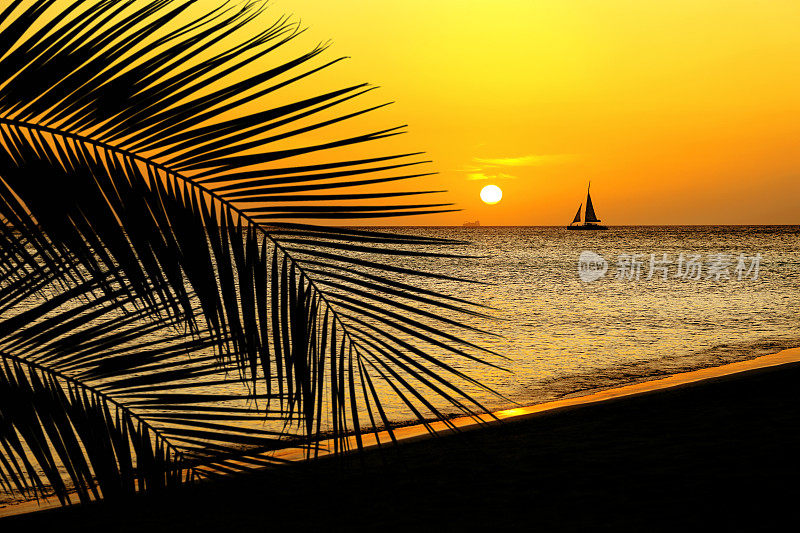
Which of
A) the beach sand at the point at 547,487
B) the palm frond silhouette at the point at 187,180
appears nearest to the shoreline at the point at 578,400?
the beach sand at the point at 547,487

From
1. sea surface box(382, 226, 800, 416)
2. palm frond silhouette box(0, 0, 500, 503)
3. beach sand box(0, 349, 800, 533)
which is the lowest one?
sea surface box(382, 226, 800, 416)

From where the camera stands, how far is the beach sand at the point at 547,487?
444 centimetres

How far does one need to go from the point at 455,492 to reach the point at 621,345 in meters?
11.5

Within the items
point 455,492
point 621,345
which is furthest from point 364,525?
point 621,345

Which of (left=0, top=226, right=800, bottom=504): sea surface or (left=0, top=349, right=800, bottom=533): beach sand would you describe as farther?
(left=0, top=226, right=800, bottom=504): sea surface

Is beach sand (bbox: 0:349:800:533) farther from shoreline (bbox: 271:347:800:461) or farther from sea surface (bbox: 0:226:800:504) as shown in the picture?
sea surface (bbox: 0:226:800:504)

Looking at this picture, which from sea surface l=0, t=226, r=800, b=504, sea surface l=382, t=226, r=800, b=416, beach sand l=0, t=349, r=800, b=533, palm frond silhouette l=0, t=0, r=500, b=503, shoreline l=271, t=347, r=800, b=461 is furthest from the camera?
sea surface l=382, t=226, r=800, b=416

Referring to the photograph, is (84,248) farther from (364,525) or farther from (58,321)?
(364,525)

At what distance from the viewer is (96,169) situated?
3.38ft

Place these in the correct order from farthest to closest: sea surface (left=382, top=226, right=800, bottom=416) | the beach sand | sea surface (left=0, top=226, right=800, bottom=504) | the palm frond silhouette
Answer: sea surface (left=382, top=226, right=800, bottom=416) < sea surface (left=0, top=226, right=800, bottom=504) < the beach sand < the palm frond silhouette

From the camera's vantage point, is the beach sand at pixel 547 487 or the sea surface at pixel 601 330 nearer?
the beach sand at pixel 547 487

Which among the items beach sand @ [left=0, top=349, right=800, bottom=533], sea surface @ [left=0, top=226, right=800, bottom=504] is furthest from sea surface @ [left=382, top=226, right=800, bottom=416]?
beach sand @ [left=0, top=349, right=800, bottom=533]

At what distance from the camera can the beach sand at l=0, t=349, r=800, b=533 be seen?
444 cm

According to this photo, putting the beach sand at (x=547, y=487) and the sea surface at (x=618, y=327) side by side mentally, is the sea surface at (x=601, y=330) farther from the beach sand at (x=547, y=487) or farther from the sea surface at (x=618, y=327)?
the beach sand at (x=547, y=487)
